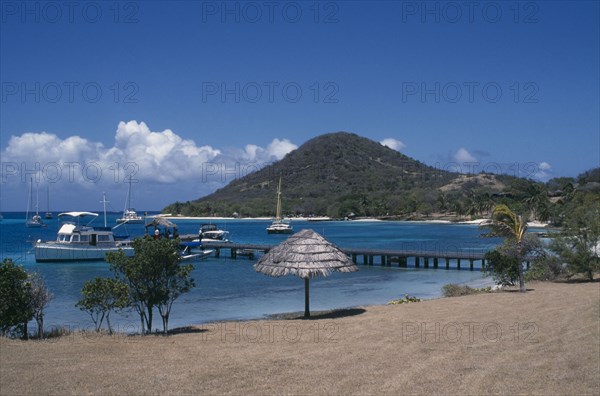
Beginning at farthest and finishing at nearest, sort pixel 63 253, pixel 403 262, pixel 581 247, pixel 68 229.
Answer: pixel 68 229 < pixel 63 253 < pixel 403 262 < pixel 581 247

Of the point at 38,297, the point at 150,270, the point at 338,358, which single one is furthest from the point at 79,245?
the point at 338,358

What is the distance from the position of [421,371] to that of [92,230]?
44.8 m

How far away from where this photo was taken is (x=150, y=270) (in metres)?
14.7

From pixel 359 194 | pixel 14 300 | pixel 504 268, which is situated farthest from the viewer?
pixel 359 194

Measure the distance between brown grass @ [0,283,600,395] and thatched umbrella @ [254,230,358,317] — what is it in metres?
1.81

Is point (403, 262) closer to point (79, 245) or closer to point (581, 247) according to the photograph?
point (581, 247)

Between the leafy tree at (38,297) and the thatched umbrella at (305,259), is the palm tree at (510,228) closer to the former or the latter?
the thatched umbrella at (305,259)

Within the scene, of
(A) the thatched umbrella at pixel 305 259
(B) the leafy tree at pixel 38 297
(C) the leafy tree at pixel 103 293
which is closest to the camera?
(B) the leafy tree at pixel 38 297

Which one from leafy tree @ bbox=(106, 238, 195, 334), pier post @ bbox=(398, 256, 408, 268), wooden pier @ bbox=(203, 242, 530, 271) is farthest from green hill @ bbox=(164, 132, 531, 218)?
leafy tree @ bbox=(106, 238, 195, 334)

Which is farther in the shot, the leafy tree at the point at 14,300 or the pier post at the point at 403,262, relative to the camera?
the pier post at the point at 403,262

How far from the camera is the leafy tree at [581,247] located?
76.5ft

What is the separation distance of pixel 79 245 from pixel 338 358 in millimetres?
41768

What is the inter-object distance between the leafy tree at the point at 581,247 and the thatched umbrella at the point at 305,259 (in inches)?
442

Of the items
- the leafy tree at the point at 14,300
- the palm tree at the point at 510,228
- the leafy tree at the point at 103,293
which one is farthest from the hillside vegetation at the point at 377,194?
the leafy tree at the point at 14,300
